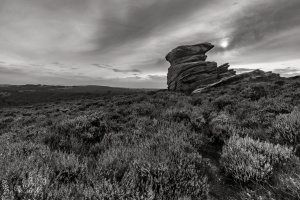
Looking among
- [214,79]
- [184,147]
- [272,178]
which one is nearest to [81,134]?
[184,147]

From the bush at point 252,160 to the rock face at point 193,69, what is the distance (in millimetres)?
28013

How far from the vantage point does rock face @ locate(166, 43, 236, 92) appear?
3325 centimetres

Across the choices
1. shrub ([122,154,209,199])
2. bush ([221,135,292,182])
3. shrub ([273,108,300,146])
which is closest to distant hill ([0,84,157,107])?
shrub ([122,154,209,199])

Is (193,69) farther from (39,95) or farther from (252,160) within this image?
(39,95)

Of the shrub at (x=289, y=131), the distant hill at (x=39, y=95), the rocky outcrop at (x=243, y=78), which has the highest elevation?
the rocky outcrop at (x=243, y=78)

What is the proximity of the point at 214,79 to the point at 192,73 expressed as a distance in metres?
4.58

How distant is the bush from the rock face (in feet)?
91.9

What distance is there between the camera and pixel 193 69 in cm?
3519

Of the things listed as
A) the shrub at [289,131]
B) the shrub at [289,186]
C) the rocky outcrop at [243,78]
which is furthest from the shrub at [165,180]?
the rocky outcrop at [243,78]

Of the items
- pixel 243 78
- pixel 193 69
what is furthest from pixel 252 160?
pixel 193 69

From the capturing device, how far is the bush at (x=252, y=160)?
251 cm

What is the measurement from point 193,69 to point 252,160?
34204mm

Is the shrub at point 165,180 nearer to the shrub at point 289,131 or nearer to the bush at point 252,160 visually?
the bush at point 252,160

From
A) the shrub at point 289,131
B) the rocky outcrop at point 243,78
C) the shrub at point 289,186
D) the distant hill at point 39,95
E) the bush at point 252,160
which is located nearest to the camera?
the shrub at point 289,186
